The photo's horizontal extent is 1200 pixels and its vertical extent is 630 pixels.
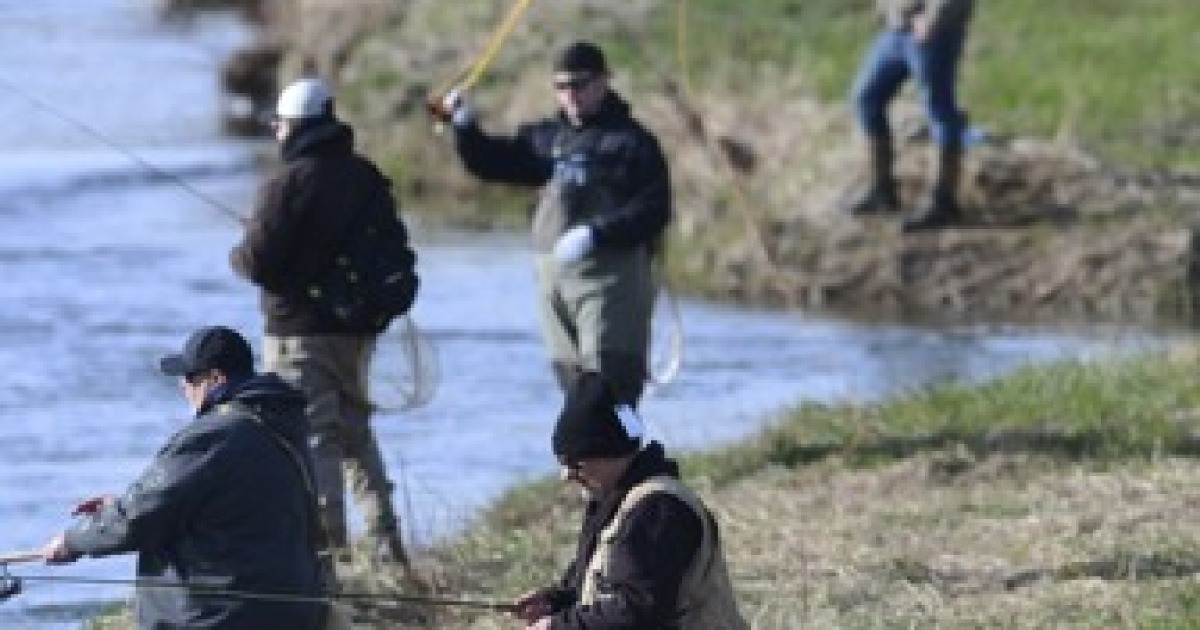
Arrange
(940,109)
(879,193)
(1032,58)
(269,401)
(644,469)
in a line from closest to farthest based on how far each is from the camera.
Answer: (644,469)
(269,401)
(940,109)
(879,193)
(1032,58)

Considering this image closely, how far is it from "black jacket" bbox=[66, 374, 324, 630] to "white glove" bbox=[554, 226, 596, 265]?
11.5 feet

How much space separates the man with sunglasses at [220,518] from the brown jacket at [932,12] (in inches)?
397

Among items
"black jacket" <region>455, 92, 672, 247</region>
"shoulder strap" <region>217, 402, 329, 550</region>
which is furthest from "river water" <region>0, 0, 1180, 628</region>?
"shoulder strap" <region>217, 402, 329, 550</region>

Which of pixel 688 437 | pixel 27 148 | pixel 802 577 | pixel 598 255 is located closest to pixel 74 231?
pixel 27 148

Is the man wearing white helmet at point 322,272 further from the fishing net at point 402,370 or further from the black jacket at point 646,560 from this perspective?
the black jacket at point 646,560

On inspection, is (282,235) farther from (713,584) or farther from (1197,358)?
(1197,358)

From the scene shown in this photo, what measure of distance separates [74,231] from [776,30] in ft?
17.4

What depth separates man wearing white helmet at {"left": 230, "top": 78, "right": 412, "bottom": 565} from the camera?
1066 centimetres

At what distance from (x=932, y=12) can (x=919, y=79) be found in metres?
0.49

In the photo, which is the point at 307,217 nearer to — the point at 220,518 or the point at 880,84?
the point at 220,518

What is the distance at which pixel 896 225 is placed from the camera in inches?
741

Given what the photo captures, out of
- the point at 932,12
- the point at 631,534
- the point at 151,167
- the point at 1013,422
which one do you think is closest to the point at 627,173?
the point at 1013,422

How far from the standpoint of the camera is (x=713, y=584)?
7527mm

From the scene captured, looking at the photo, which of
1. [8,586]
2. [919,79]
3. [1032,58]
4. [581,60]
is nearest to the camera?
[8,586]
